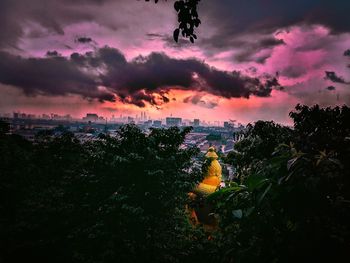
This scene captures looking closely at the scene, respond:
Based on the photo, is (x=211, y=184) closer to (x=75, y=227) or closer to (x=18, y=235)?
(x=75, y=227)

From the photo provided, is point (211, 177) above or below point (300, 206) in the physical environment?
below

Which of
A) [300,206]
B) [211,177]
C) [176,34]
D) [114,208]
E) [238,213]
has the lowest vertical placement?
[114,208]

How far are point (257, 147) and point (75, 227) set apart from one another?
23.7 feet

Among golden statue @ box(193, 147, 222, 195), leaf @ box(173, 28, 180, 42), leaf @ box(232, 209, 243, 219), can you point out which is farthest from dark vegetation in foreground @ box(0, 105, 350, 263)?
leaf @ box(173, 28, 180, 42)

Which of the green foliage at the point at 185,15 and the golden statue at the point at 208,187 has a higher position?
the green foliage at the point at 185,15

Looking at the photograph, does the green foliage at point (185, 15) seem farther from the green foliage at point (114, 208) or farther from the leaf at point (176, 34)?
the green foliage at point (114, 208)

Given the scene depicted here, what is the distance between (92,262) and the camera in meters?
9.07

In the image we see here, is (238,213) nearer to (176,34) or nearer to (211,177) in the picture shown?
(176,34)

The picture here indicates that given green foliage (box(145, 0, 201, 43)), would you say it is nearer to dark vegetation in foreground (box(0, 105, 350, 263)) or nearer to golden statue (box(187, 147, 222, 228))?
dark vegetation in foreground (box(0, 105, 350, 263))

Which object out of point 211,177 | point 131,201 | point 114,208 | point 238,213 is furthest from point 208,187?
point 238,213

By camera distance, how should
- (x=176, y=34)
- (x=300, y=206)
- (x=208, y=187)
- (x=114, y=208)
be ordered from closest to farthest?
(x=300, y=206), (x=176, y=34), (x=114, y=208), (x=208, y=187)

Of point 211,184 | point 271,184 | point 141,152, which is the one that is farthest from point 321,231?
point 211,184

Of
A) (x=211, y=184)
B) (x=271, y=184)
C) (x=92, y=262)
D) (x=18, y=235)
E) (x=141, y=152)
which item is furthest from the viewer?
(x=211, y=184)

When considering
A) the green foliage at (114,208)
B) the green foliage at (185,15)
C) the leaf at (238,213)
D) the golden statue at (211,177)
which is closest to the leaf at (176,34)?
the green foliage at (185,15)
